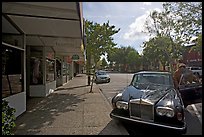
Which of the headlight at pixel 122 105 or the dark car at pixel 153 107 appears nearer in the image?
the dark car at pixel 153 107

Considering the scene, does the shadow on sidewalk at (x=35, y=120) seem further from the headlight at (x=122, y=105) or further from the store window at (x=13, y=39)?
the store window at (x=13, y=39)

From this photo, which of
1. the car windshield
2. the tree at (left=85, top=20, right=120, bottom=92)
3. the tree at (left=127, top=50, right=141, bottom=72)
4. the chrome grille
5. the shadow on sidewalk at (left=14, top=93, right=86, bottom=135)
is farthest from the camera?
the tree at (left=127, top=50, right=141, bottom=72)

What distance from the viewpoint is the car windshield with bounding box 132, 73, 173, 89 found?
6.59 meters

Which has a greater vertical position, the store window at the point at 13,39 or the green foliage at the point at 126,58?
the green foliage at the point at 126,58

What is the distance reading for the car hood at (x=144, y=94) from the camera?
216 inches

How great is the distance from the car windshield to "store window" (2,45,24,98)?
4204mm

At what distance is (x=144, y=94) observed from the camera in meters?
5.74

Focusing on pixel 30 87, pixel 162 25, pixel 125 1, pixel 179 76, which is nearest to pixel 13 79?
pixel 30 87

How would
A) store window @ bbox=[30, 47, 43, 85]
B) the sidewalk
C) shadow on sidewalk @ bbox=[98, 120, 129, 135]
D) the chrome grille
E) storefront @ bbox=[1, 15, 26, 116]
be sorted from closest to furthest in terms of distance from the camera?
the chrome grille → shadow on sidewalk @ bbox=[98, 120, 129, 135] → the sidewalk → storefront @ bbox=[1, 15, 26, 116] → store window @ bbox=[30, 47, 43, 85]

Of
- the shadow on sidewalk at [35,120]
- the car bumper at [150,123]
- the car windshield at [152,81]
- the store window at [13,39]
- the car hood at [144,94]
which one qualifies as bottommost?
the shadow on sidewalk at [35,120]

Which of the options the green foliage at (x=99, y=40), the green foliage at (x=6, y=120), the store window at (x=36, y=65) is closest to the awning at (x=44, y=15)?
the green foliage at (x=6, y=120)

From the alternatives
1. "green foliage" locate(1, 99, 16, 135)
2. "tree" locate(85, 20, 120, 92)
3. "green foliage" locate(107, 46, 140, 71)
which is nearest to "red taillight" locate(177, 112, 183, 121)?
"green foliage" locate(1, 99, 16, 135)

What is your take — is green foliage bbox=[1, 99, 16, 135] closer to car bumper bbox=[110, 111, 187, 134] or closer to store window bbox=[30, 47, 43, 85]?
car bumper bbox=[110, 111, 187, 134]

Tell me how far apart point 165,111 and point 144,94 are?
90 cm
